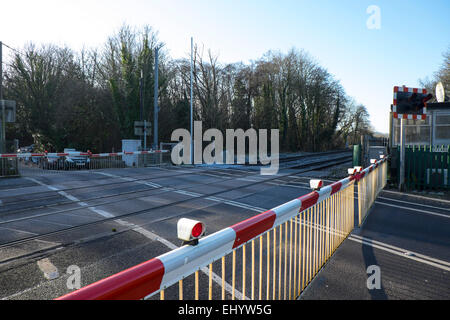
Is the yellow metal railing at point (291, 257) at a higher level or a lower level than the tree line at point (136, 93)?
lower

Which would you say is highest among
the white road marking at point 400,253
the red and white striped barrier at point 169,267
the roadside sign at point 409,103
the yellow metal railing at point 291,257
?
the roadside sign at point 409,103

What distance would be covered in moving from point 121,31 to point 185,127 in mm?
11406

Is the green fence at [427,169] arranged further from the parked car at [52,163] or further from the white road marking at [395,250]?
the parked car at [52,163]

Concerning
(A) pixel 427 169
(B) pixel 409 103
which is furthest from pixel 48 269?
(A) pixel 427 169

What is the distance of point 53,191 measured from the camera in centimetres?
977

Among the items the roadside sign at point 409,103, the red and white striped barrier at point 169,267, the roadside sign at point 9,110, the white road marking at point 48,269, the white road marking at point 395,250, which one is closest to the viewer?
the red and white striped barrier at point 169,267

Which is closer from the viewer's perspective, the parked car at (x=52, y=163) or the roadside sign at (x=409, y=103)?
the roadside sign at (x=409, y=103)

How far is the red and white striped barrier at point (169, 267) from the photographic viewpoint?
1.32m

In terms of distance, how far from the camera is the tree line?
92.4ft

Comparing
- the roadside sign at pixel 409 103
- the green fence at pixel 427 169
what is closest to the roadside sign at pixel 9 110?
the roadside sign at pixel 409 103

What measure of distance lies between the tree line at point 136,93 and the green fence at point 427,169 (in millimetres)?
22127

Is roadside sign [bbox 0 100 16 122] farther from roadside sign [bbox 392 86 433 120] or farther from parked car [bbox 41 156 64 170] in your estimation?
roadside sign [bbox 392 86 433 120]

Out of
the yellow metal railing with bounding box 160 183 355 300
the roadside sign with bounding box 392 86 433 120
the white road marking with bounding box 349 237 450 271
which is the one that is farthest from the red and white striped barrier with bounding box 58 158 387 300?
the roadside sign with bounding box 392 86 433 120
